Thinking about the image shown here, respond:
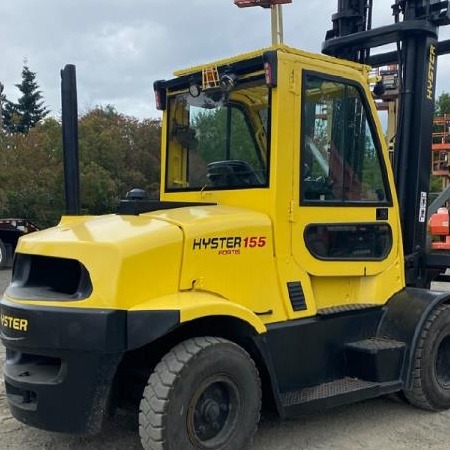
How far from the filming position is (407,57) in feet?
17.1

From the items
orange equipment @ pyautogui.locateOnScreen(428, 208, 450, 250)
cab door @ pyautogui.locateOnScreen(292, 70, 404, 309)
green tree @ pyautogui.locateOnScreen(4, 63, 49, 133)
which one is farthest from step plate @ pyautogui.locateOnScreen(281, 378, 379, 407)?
green tree @ pyautogui.locateOnScreen(4, 63, 49, 133)

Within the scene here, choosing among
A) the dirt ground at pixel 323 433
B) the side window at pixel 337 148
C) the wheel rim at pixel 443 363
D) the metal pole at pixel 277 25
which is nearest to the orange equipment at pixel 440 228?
the wheel rim at pixel 443 363

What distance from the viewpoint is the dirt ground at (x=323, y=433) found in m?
4.16

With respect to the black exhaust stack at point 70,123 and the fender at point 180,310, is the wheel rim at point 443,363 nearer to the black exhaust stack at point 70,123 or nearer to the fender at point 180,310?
the fender at point 180,310

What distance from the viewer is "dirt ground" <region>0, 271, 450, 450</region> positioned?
164 inches

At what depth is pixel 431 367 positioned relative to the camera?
4805mm

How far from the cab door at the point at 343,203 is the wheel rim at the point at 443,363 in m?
0.61

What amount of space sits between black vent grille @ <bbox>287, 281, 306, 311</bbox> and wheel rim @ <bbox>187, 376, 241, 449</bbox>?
0.76 meters

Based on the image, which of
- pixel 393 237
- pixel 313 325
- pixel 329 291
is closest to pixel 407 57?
pixel 393 237

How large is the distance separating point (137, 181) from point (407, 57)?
2431cm

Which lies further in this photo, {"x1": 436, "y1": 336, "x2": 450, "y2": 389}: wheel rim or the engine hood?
{"x1": 436, "y1": 336, "x2": 450, "y2": 389}: wheel rim

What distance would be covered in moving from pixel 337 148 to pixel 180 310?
74.3 inches

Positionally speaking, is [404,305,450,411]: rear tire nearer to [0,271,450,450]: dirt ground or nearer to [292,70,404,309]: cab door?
[0,271,450,450]: dirt ground

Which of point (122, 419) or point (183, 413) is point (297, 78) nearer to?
point (183, 413)
